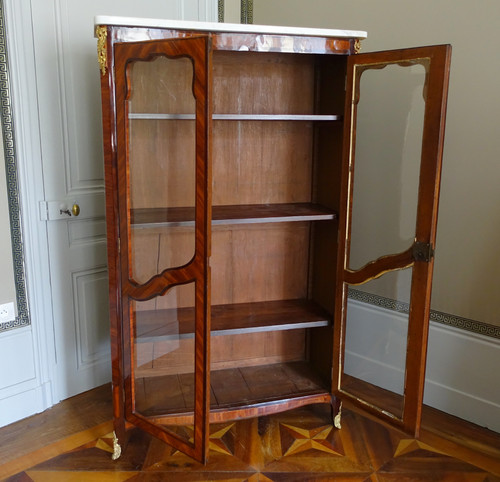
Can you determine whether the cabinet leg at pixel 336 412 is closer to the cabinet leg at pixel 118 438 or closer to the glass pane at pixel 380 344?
the glass pane at pixel 380 344

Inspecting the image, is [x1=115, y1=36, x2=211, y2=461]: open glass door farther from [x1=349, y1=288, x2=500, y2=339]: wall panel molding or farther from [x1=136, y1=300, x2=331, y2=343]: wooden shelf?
[x1=349, y1=288, x2=500, y2=339]: wall panel molding

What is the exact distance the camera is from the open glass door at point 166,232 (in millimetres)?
1392

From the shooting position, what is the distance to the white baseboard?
5.67ft

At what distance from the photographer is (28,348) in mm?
1951

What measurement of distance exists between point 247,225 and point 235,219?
0.28m

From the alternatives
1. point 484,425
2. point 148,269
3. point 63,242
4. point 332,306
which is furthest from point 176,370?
point 484,425

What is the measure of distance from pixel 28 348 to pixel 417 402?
4.53 ft

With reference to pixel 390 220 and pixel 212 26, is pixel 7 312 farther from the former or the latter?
pixel 390 220

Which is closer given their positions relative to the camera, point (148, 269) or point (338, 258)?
point (148, 269)

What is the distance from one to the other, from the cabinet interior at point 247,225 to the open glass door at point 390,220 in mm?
98

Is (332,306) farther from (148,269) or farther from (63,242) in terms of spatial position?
(63,242)

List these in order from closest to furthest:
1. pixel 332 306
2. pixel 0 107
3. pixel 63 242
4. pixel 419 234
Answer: pixel 419 234 → pixel 0 107 → pixel 332 306 → pixel 63 242

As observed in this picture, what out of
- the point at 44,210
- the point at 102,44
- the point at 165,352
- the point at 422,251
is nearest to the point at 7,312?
the point at 44,210

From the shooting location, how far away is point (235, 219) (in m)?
1.64
